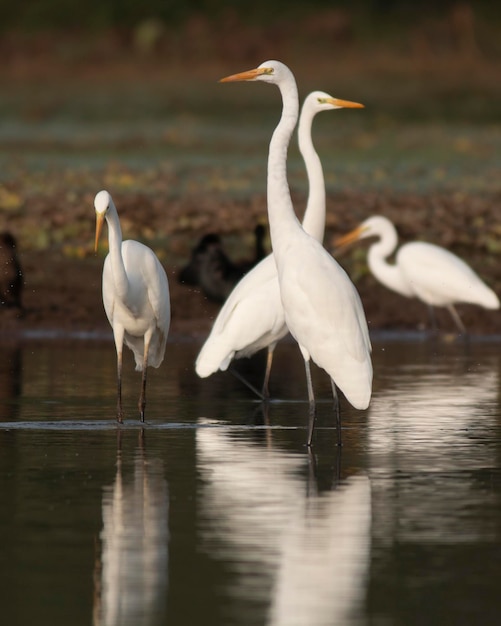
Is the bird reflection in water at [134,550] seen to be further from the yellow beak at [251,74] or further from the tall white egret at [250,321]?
the yellow beak at [251,74]

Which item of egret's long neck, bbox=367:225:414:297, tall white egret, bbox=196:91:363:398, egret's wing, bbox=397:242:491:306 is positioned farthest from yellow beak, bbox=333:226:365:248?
tall white egret, bbox=196:91:363:398

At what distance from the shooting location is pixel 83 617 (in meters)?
7.44

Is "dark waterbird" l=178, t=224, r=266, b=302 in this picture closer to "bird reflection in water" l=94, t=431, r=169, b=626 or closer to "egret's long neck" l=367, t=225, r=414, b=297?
"egret's long neck" l=367, t=225, r=414, b=297

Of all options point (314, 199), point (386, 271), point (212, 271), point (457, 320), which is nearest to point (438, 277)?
point (457, 320)

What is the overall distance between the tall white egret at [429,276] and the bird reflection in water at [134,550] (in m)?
10.8

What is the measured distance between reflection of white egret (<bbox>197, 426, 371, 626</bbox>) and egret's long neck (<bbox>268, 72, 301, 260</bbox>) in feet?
5.57

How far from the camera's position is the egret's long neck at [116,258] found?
44.9 feet

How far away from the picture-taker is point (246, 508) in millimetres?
9688

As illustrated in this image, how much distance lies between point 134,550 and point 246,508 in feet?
3.85

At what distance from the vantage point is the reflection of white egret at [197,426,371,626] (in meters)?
7.72

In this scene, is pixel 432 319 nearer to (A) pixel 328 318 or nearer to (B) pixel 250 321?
(B) pixel 250 321

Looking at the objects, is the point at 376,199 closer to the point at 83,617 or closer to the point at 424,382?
the point at 424,382

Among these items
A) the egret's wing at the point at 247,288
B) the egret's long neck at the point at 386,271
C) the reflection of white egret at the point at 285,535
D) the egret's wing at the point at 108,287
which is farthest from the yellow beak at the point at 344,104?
the egret's long neck at the point at 386,271

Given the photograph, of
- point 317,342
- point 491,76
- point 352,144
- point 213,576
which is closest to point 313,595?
point 213,576
